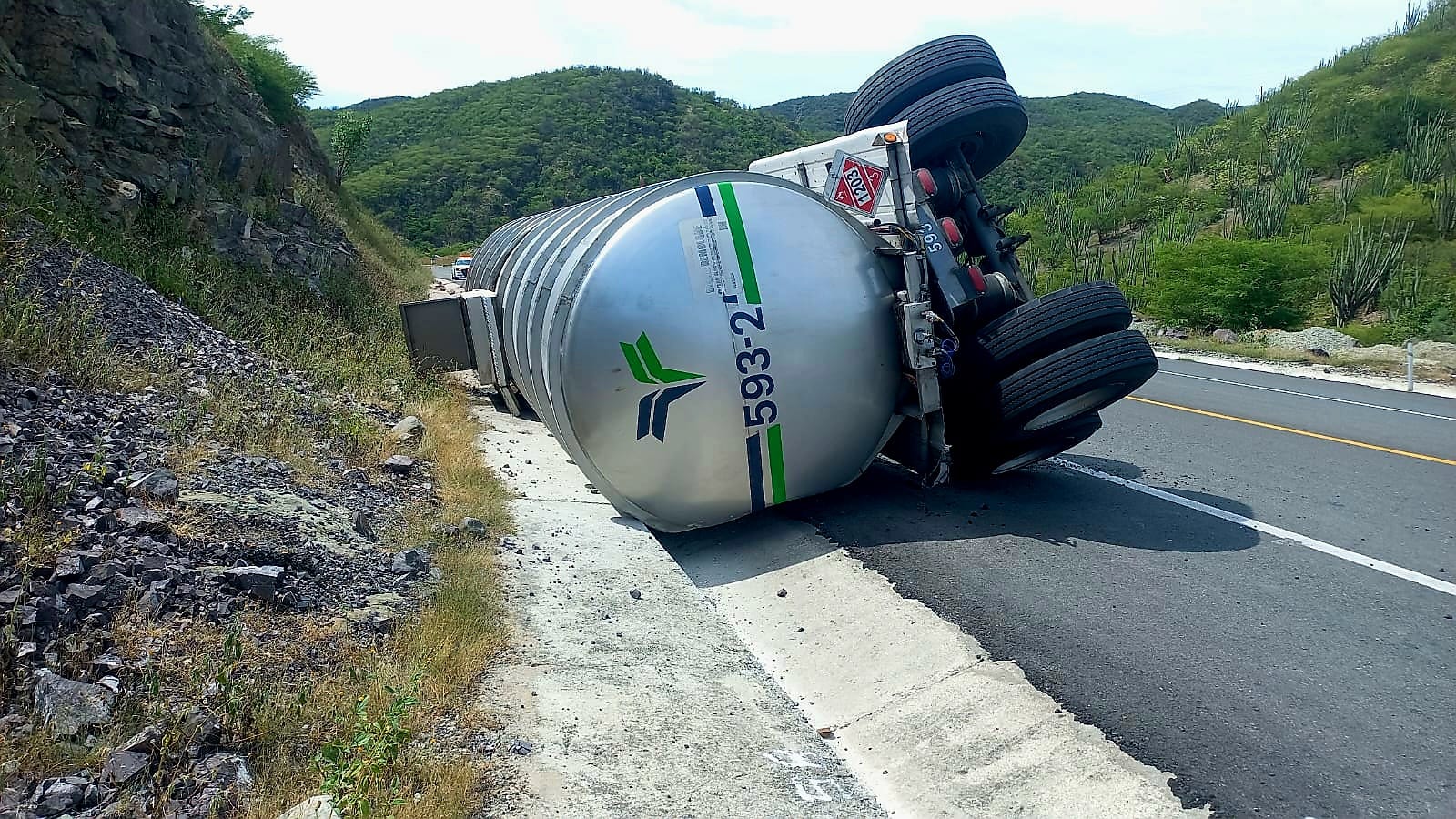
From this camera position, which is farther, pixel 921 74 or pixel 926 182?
pixel 921 74

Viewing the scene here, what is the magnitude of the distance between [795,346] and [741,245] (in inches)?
29.0

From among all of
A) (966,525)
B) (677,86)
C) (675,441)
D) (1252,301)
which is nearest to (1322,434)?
(966,525)

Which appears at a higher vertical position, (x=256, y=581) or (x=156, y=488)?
(x=156, y=488)

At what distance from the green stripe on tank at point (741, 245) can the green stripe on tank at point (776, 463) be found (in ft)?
2.88

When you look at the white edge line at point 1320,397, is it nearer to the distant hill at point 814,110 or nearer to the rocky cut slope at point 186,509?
the rocky cut slope at point 186,509

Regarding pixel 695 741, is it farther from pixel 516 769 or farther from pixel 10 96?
pixel 10 96

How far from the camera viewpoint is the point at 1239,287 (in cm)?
2566

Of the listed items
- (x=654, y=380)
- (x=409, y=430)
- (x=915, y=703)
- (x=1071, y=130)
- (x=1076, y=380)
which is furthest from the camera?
(x=1071, y=130)

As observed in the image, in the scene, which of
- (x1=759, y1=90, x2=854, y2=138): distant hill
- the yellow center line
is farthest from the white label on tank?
(x1=759, y1=90, x2=854, y2=138): distant hill

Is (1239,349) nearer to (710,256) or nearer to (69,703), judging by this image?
(710,256)

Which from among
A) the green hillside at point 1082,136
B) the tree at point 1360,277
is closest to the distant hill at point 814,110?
the green hillside at point 1082,136

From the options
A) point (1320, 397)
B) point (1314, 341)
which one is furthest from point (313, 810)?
point (1314, 341)

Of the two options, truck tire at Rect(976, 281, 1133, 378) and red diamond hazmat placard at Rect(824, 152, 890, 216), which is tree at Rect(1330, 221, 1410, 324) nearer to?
truck tire at Rect(976, 281, 1133, 378)

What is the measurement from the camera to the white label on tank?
19.7 ft
